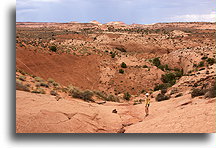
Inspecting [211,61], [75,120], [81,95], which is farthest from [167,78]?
[75,120]

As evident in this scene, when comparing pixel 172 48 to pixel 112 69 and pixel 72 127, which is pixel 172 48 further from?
pixel 72 127

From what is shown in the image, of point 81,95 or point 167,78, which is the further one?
point 167,78

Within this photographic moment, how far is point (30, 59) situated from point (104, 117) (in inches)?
738

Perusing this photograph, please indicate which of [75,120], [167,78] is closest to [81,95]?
[75,120]

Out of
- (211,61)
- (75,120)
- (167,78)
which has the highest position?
(211,61)

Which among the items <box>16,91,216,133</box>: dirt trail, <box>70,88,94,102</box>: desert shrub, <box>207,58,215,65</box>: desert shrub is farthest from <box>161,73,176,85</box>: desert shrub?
<box>16,91,216,133</box>: dirt trail

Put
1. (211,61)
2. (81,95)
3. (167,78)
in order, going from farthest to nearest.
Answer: (211,61)
(167,78)
(81,95)

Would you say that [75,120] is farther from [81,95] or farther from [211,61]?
[211,61]

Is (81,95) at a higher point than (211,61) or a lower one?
lower

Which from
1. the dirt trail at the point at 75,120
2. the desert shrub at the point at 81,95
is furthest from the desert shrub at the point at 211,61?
the dirt trail at the point at 75,120

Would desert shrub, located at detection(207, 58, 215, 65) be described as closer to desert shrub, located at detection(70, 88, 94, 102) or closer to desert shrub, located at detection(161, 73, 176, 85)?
desert shrub, located at detection(161, 73, 176, 85)

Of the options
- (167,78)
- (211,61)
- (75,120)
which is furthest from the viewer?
(211,61)
